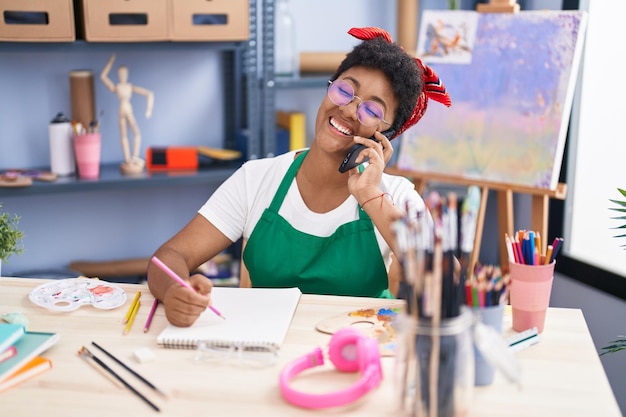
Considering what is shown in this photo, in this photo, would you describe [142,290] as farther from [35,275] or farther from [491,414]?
[35,275]

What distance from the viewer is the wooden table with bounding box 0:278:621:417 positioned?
1.09 meters

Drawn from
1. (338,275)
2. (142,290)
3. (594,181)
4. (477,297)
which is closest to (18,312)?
(142,290)

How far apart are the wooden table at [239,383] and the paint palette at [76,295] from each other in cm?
6

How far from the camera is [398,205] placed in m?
1.77

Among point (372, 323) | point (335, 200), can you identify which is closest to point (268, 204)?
point (335, 200)

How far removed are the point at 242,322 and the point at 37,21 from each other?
1589mm

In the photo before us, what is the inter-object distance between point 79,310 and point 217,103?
5.93 ft

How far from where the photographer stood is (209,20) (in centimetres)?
265

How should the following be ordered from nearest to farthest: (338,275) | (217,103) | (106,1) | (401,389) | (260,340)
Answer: (401,389), (260,340), (338,275), (106,1), (217,103)

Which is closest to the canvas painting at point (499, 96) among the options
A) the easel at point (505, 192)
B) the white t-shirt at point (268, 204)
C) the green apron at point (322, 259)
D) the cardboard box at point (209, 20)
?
the easel at point (505, 192)

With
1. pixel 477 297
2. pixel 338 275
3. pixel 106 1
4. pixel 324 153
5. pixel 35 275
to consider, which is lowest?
pixel 35 275

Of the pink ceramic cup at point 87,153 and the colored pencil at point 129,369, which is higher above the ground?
the pink ceramic cup at point 87,153

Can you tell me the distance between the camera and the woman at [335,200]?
172cm

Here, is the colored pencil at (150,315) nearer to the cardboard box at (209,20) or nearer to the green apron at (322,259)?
the green apron at (322,259)
